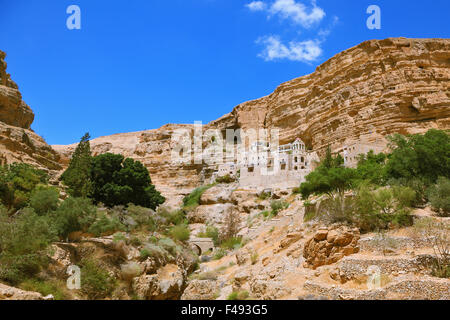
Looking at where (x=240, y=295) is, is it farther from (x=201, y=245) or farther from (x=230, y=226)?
(x=230, y=226)

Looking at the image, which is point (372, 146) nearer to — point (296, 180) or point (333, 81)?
point (296, 180)

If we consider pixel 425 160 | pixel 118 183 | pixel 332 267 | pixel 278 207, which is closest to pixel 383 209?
pixel 332 267

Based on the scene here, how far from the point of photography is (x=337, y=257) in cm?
1512

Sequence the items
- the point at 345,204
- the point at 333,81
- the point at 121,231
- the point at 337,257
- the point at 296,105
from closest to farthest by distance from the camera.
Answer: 1. the point at 337,257
2. the point at 345,204
3. the point at 121,231
4. the point at 333,81
5. the point at 296,105

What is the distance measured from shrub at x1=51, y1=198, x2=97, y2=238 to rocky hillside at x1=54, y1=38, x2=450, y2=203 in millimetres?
27854

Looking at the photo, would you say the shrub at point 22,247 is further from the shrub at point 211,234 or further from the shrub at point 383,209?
the shrub at point 211,234

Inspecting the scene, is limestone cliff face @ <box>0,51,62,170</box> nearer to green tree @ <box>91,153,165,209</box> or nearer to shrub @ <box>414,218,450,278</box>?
green tree @ <box>91,153,165,209</box>

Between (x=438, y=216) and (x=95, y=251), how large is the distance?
52.8 feet

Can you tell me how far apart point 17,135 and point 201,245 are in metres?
16.5

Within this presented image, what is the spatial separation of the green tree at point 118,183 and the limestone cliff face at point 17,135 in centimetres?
411

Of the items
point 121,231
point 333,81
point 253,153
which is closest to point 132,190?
point 121,231

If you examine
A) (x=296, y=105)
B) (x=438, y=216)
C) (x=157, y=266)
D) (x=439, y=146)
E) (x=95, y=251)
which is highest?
(x=296, y=105)

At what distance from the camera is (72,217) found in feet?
61.7

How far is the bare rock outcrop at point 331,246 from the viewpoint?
15.2 m
